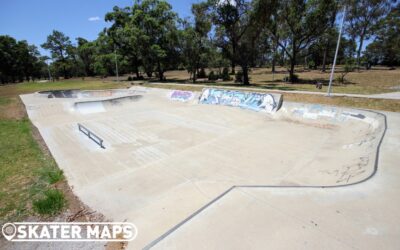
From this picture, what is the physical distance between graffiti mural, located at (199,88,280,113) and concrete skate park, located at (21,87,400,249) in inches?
9.7

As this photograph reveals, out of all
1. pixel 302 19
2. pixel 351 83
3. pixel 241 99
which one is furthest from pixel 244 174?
pixel 351 83

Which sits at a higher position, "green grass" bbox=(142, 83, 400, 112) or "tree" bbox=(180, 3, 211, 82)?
"tree" bbox=(180, 3, 211, 82)

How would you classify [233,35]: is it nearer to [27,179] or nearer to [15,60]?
[27,179]

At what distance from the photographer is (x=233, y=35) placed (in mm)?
24203

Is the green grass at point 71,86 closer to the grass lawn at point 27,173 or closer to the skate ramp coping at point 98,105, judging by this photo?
the skate ramp coping at point 98,105

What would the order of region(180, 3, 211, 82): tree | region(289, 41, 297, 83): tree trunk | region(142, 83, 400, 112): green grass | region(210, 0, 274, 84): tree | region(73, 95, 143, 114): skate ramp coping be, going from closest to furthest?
region(142, 83, 400, 112): green grass → region(73, 95, 143, 114): skate ramp coping → region(210, 0, 274, 84): tree → region(289, 41, 297, 83): tree trunk → region(180, 3, 211, 82): tree

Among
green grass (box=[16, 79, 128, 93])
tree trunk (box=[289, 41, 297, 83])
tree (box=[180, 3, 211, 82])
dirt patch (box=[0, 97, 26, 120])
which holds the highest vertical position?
tree (box=[180, 3, 211, 82])

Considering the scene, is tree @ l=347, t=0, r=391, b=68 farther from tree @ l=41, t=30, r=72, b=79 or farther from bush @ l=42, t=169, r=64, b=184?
tree @ l=41, t=30, r=72, b=79

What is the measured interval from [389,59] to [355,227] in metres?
74.4

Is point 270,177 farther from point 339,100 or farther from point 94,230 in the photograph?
point 339,100

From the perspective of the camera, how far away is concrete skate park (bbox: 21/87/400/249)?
3.79m

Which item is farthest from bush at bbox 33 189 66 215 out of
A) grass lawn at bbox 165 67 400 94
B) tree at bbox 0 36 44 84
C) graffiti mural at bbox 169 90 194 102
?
tree at bbox 0 36 44 84

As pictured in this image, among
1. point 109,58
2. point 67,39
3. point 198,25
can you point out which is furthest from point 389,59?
point 67,39

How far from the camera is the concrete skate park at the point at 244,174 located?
12.4 feet
